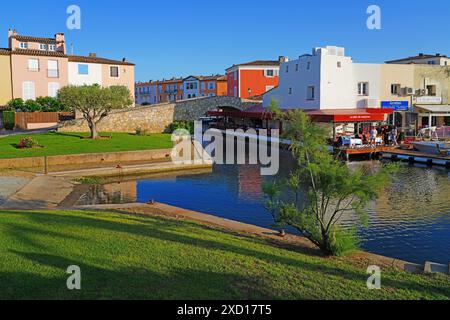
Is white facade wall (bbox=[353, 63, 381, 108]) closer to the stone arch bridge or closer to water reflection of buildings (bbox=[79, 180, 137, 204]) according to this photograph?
the stone arch bridge

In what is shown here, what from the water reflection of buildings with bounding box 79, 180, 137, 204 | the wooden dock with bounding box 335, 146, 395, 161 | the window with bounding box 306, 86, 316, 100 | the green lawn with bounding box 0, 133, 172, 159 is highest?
the window with bounding box 306, 86, 316, 100

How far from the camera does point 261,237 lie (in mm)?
11008

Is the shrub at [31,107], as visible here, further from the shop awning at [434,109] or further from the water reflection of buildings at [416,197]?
the shop awning at [434,109]

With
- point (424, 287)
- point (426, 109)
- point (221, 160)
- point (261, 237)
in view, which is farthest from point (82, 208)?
point (426, 109)

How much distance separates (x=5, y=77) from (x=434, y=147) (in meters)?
42.0

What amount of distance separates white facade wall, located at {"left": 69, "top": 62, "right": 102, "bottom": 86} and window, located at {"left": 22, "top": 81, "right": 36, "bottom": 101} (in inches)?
173

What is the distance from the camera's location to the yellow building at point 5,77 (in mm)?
47906

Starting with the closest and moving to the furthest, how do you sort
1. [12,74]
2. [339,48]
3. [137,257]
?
[137,257] → [339,48] → [12,74]

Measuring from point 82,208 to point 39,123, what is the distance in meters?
32.3

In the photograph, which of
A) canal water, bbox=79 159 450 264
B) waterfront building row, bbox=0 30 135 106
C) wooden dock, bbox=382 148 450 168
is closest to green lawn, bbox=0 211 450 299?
canal water, bbox=79 159 450 264

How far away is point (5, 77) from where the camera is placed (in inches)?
1897

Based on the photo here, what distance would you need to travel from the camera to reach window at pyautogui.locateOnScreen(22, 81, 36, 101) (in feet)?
161

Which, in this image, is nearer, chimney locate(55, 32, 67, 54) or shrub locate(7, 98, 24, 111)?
shrub locate(7, 98, 24, 111)
